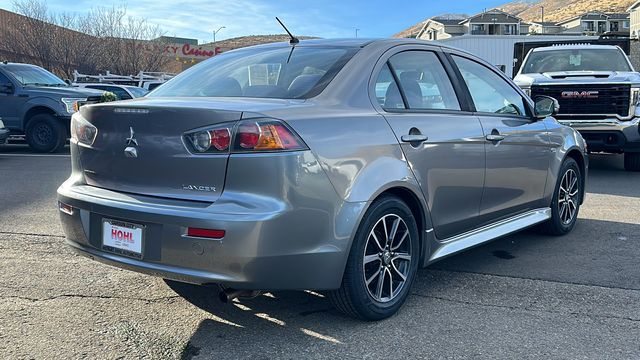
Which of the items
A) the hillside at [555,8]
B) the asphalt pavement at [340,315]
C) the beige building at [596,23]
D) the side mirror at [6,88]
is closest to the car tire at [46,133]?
the side mirror at [6,88]

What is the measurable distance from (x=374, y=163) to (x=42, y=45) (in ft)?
109

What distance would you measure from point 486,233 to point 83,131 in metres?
2.84

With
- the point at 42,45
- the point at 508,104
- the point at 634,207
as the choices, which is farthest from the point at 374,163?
the point at 42,45

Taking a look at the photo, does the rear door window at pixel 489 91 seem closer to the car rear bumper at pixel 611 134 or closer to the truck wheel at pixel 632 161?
the car rear bumper at pixel 611 134

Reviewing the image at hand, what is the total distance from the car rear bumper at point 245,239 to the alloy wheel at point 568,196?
305cm

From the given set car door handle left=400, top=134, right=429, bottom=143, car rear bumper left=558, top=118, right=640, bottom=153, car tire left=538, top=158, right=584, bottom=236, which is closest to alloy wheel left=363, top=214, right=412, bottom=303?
car door handle left=400, top=134, right=429, bottom=143

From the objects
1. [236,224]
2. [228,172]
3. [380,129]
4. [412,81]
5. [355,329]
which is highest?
[412,81]

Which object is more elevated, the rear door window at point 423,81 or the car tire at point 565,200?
the rear door window at point 423,81

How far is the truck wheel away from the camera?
29.9 ft

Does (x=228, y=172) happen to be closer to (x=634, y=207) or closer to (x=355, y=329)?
(x=355, y=329)

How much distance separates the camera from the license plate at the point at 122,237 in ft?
9.98

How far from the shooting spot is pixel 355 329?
3371 millimetres

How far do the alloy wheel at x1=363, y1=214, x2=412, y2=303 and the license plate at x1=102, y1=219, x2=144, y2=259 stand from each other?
1.22m

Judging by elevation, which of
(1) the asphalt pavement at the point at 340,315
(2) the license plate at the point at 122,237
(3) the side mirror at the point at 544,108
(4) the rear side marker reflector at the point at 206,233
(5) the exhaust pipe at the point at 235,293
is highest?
(3) the side mirror at the point at 544,108
